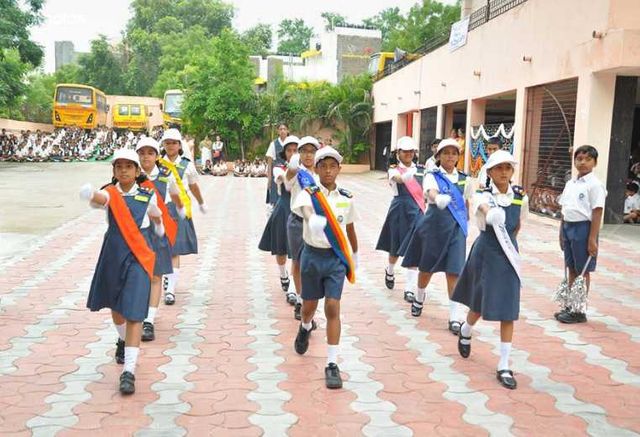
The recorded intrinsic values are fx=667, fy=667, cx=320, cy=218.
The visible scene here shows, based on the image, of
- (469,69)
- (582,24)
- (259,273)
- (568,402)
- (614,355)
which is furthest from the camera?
(469,69)

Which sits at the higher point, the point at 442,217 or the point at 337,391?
the point at 442,217

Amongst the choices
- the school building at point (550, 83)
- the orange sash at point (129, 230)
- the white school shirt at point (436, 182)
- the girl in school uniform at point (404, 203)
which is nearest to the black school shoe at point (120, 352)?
the orange sash at point (129, 230)

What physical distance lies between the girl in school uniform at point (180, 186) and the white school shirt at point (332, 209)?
1.87m

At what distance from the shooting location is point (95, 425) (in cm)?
364

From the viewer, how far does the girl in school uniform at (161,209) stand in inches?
208

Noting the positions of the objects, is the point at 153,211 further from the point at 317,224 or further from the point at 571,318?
the point at 571,318

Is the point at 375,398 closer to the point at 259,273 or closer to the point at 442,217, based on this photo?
the point at 442,217

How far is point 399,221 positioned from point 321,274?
259 centimetres

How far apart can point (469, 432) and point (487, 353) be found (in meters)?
1.50

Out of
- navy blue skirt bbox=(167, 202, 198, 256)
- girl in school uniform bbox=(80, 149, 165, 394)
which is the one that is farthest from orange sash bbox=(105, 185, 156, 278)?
navy blue skirt bbox=(167, 202, 198, 256)

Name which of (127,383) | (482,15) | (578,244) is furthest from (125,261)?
(482,15)

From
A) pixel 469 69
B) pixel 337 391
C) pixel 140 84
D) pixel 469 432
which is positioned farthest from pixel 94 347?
pixel 140 84

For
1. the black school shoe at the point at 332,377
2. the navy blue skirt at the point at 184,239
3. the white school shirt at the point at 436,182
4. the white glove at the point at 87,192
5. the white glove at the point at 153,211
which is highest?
the white school shirt at the point at 436,182

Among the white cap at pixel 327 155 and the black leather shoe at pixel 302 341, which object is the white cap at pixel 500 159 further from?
the black leather shoe at pixel 302 341
